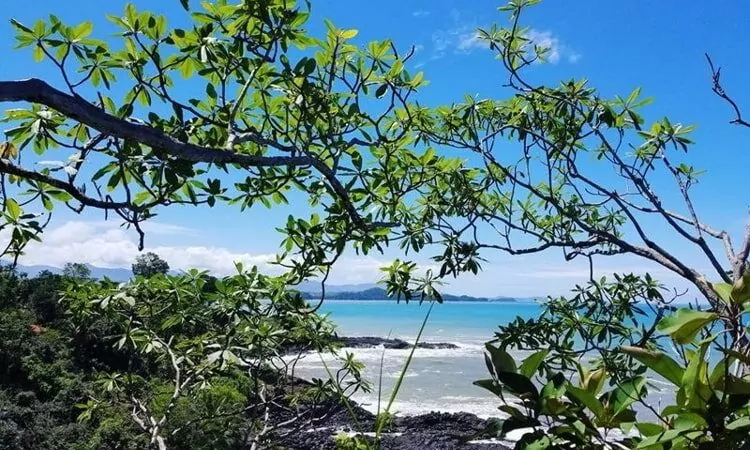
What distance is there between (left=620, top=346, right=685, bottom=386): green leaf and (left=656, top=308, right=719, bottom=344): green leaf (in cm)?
3

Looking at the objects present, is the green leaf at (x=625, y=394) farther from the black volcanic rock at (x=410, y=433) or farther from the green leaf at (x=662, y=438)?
the black volcanic rock at (x=410, y=433)

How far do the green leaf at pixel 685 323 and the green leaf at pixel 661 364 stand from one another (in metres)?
0.03

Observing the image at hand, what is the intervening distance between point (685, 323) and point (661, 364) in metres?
0.06

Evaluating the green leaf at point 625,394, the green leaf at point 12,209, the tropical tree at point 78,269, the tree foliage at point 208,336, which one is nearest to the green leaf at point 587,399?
the green leaf at point 625,394

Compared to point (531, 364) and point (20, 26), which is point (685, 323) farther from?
point (20, 26)

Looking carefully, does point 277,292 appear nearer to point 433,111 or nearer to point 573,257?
point 433,111

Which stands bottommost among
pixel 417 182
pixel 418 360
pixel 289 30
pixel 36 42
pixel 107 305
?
pixel 418 360

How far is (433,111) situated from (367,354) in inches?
838

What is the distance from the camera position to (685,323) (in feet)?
1.96

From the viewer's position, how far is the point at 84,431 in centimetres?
788

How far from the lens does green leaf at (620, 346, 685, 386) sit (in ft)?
2.07

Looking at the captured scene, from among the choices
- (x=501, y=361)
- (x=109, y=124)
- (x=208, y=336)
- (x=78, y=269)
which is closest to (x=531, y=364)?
(x=501, y=361)

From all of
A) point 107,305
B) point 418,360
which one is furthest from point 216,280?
point 418,360

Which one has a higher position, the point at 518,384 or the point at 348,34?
the point at 348,34
